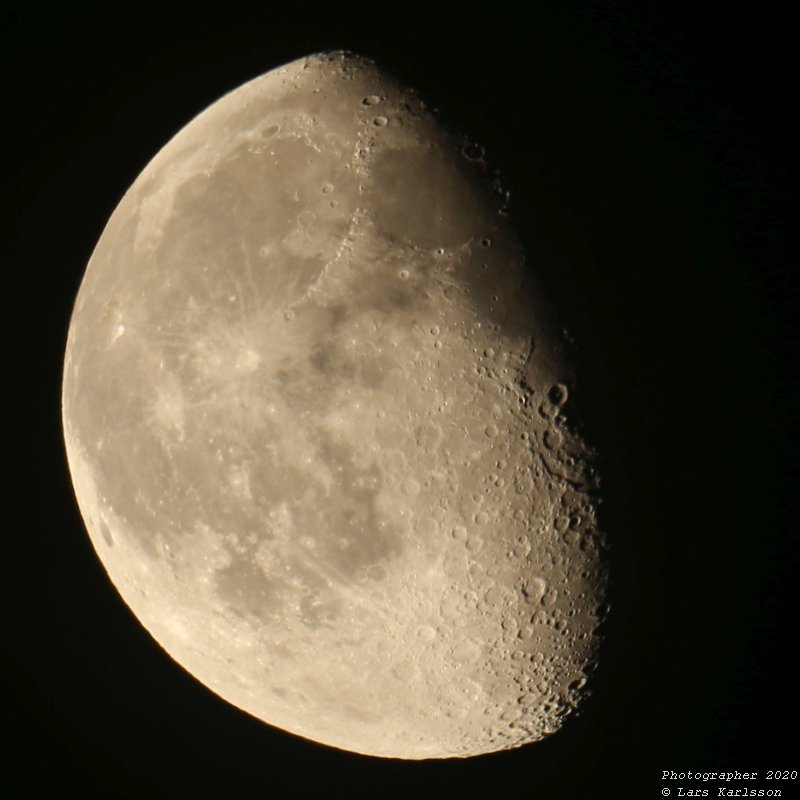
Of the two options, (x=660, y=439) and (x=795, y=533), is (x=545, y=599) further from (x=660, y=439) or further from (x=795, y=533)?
(x=795, y=533)

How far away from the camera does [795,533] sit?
8.98 feet

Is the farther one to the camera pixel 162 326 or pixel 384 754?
pixel 384 754

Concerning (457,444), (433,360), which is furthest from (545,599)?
(433,360)

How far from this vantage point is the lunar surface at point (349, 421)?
91.2 inches

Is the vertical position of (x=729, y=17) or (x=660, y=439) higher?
(x=729, y=17)

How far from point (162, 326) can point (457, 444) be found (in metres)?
1.08

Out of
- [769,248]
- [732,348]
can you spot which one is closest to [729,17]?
[769,248]

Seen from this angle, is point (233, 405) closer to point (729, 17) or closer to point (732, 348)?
point (732, 348)

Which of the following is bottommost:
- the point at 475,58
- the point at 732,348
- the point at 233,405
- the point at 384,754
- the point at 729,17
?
the point at 384,754

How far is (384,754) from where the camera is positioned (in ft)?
10.3

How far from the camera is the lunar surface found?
2316mm

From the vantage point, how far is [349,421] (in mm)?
2334

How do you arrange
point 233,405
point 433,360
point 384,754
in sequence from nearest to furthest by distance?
point 433,360, point 233,405, point 384,754

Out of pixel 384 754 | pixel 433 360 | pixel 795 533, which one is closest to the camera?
pixel 433 360
